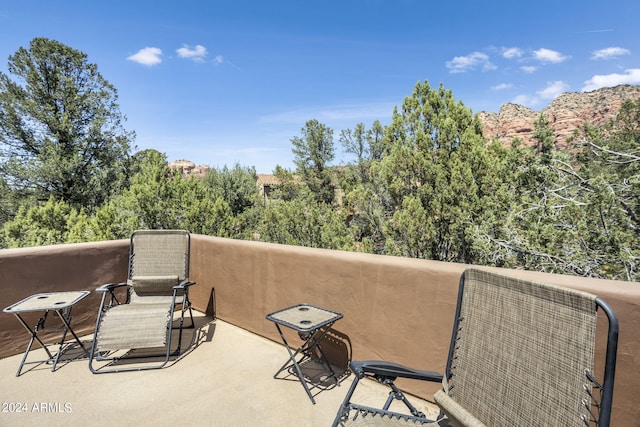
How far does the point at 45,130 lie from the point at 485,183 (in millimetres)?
21974

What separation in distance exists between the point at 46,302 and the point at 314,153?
74.4 feet

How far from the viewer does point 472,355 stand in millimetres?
1670

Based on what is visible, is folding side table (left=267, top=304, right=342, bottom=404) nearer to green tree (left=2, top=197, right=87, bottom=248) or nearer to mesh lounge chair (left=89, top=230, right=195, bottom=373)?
mesh lounge chair (left=89, top=230, right=195, bottom=373)

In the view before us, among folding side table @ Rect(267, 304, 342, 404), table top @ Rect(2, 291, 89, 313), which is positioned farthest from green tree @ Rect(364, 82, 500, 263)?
table top @ Rect(2, 291, 89, 313)

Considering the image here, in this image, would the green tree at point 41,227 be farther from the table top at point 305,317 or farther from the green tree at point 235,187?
the table top at point 305,317

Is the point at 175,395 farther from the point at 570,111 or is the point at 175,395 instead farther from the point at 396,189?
the point at 570,111

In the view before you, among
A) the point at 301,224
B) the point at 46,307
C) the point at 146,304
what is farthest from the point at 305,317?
the point at 301,224

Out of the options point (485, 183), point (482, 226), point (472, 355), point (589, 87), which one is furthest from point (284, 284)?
point (589, 87)

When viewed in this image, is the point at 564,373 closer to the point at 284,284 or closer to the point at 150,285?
the point at 284,284

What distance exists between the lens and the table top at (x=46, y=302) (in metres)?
2.82

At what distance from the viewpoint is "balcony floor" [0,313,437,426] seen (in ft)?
7.73

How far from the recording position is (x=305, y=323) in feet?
8.58

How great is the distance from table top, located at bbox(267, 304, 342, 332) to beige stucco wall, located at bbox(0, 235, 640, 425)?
0.17 m

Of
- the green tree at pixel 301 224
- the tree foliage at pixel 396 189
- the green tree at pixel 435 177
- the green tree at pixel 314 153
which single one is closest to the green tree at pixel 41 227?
the tree foliage at pixel 396 189
